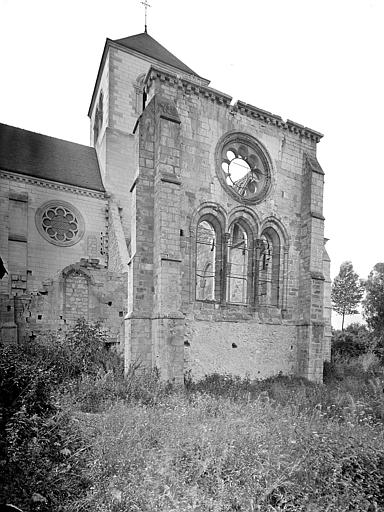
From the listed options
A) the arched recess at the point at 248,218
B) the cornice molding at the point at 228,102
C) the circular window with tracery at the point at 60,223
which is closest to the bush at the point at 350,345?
the arched recess at the point at 248,218

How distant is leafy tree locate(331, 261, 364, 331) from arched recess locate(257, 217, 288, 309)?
28.6 metres

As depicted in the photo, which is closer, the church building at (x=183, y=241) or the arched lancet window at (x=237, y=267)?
the church building at (x=183, y=241)

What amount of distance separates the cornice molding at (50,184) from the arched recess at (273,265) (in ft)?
29.7

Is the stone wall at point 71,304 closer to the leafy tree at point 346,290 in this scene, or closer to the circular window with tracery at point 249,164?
the circular window with tracery at point 249,164

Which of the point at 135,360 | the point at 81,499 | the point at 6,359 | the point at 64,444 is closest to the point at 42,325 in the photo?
the point at 135,360

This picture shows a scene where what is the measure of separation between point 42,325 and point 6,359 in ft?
22.9

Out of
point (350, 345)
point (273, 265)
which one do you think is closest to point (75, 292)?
point (273, 265)

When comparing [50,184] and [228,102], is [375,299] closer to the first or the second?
[228,102]

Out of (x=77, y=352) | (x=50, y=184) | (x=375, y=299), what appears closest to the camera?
(x=77, y=352)

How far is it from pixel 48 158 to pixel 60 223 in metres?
3.65

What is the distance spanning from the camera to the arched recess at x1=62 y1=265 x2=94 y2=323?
12.8 m

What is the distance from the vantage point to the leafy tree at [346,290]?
115 feet

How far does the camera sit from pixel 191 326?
8.55m

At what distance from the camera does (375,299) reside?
27266 millimetres
